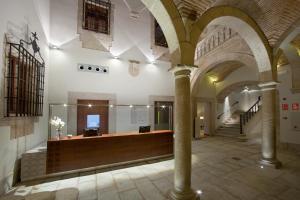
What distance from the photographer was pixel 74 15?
245 inches

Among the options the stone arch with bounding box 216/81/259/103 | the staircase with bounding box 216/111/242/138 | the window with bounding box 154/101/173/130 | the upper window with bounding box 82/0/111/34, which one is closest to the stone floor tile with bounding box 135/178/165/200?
the window with bounding box 154/101/173/130

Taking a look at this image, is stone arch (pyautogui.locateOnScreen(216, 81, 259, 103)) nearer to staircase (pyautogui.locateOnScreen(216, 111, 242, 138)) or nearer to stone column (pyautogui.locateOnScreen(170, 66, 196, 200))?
staircase (pyautogui.locateOnScreen(216, 111, 242, 138))

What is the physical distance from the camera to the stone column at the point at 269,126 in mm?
4340

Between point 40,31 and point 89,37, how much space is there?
194 centimetres

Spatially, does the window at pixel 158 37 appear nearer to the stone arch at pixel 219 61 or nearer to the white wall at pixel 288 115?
the stone arch at pixel 219 61

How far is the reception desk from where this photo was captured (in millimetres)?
3875

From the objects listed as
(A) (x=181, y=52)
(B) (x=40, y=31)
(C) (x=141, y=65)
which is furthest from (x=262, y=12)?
(B) (x=40, y=31)

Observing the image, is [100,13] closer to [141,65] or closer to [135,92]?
[141,65]

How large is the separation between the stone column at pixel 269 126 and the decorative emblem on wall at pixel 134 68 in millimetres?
5026

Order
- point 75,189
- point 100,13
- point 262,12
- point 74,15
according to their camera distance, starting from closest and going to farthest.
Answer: point 75,189
point 262,12
point 74,15
point 100,13

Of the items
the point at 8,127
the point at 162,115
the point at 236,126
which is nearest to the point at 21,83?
the point at 8,127

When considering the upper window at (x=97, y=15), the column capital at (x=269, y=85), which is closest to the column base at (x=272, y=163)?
the column capital at (x=269, y=85)

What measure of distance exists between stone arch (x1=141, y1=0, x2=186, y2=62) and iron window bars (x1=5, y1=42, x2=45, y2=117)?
2882mm

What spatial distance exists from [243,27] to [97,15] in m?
5.86
